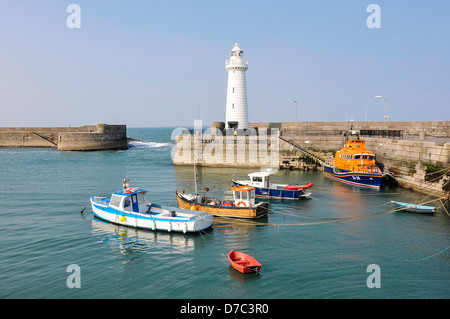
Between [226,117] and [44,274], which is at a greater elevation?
[226,117]

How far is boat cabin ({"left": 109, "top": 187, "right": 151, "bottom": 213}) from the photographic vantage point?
19.7 m

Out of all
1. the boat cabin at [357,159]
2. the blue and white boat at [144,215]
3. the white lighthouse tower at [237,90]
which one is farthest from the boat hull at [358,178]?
the blue and white boat at [144,215]

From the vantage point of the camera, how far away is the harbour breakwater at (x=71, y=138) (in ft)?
214

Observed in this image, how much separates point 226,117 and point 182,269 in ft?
114

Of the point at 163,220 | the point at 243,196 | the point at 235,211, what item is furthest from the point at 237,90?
the point at 163,220

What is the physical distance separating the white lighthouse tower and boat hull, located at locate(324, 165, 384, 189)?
1563 cm

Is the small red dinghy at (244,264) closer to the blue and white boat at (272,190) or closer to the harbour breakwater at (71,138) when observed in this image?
the blue and white boat at (272,190)

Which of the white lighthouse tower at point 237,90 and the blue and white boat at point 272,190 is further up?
the white lighthouse tower at point 237,90

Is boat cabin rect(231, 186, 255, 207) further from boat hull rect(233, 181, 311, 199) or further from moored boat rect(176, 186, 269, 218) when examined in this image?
boat hull rect(233, 181, 311, 199)

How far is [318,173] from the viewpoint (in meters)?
40.4

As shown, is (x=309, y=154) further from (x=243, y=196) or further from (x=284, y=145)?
(x=243, y=196)

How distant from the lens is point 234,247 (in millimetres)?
16250
